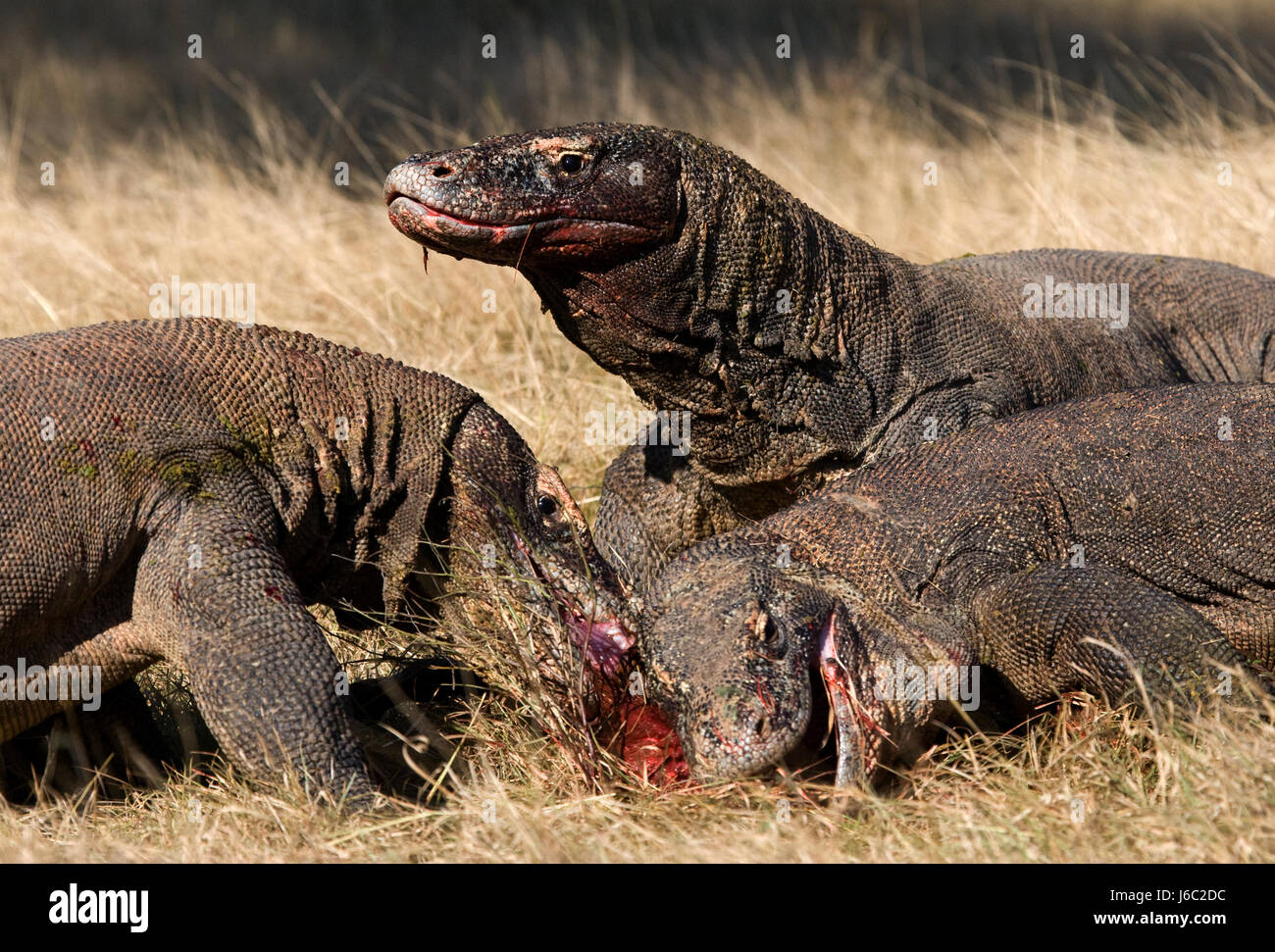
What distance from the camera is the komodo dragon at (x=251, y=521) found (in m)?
4.66

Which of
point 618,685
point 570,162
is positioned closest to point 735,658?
point 618,685

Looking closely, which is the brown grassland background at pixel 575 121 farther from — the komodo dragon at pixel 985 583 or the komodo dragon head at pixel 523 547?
the komodo dragon head at pixel 523 547

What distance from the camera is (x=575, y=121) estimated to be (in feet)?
45.9

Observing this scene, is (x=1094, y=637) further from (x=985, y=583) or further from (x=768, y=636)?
(x=768, y=636)

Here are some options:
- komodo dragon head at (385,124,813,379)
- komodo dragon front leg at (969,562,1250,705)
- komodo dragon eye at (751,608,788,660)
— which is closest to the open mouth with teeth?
komodo dragon eye at (751,608,788,660)

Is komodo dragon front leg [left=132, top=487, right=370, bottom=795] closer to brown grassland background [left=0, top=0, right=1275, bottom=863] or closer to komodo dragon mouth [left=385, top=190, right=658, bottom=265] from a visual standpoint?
brown grassland background [left=0, top=0, right=1275, bottom=863]

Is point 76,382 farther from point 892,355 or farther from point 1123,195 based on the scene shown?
point 1123,195

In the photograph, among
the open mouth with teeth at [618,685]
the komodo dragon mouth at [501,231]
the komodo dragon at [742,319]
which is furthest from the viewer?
the komodo dragon at [742,319]

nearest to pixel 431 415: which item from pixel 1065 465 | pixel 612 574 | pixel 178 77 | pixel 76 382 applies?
pixel 612 574

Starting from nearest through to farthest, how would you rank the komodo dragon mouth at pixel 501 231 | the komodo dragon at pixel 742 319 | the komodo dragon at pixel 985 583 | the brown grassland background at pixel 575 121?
1. the brown grassland background at pixel 575 121
2. the komodo dragon at pixel 985 583
3. the komodo dragon mouth at pixel 501 231
4. the komodo dragon at pixel 742 319

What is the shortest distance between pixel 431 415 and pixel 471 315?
364 cm

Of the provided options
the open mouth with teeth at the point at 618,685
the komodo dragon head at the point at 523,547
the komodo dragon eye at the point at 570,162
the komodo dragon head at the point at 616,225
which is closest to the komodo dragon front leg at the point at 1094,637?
the open mouth with teeth at the point at 618,685

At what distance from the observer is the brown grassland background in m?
4.31

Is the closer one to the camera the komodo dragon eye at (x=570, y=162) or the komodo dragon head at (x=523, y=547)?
the komodo dragon head at (x=523, y=547)
